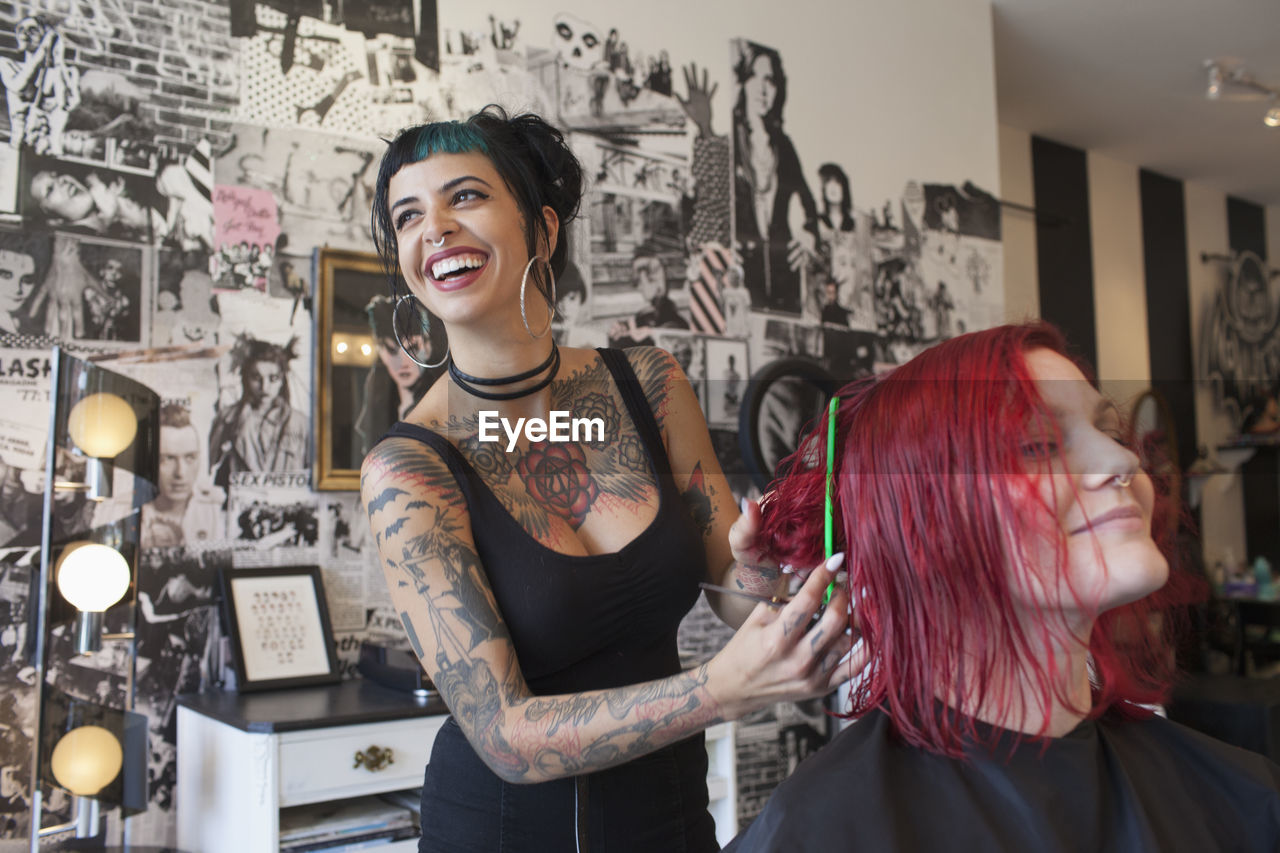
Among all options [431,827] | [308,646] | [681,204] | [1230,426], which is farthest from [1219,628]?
[431,827]

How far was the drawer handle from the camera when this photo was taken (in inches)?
69.9

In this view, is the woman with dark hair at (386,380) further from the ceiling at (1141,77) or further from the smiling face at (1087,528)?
the ceiling at (1141,77)

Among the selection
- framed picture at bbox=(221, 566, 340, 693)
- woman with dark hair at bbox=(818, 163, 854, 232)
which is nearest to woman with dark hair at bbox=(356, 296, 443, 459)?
framed picture at bbox=(221, 566, 340, 693)

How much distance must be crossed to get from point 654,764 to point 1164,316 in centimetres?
501

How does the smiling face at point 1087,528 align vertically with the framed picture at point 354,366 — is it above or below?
below

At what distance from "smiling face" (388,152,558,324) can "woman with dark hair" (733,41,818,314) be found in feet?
6.04

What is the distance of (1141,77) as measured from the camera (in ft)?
13.6

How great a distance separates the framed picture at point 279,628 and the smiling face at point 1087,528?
164 centimetres

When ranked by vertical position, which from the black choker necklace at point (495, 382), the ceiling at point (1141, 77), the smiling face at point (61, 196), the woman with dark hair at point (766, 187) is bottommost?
the black choker necklace at point (495, 382)

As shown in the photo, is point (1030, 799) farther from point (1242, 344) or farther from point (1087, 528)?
point (1242, 344)

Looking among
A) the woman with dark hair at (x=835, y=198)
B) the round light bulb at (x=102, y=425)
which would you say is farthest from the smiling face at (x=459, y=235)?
the woman with dark hair at (x=835, y=198)

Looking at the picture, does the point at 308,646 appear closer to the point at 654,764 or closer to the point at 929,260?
the point at 654,764

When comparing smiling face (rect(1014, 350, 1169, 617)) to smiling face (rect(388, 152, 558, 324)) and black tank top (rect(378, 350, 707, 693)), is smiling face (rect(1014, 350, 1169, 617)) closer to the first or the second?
black tank top (rect(378, 350, 707, 693))

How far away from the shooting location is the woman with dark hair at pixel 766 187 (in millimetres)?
2895
